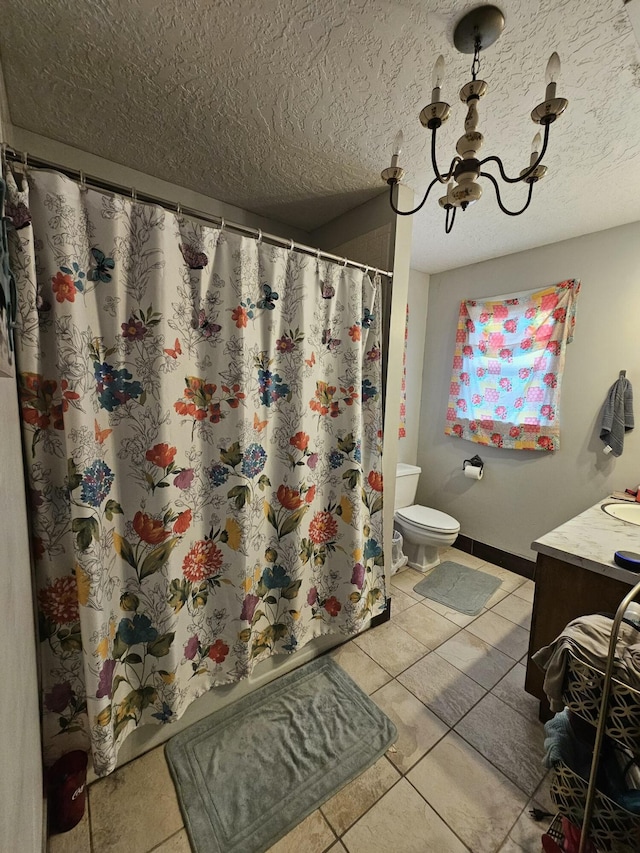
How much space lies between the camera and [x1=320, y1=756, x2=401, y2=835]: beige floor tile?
107cm

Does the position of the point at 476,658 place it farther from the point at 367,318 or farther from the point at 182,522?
the point at 367,318

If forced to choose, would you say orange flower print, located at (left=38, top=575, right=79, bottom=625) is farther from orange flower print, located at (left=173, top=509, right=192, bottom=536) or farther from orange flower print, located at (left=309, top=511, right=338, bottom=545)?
orange flower print, located at (left=309, top=511, right=338, bottom=545)

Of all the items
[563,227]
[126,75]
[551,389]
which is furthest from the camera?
[551,389]

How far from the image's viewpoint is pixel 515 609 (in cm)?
210

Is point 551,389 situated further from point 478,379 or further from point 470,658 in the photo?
point 470,658

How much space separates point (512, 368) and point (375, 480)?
1542 millimetres

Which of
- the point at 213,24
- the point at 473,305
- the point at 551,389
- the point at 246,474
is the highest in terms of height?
the point at 213,24

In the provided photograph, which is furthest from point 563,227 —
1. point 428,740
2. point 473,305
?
point 428,740

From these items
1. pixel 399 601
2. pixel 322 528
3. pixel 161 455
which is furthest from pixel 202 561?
pixel 399 601

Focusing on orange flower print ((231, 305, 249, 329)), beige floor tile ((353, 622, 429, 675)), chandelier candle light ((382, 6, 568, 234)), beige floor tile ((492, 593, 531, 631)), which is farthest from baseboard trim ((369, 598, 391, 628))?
chandelier candle light ((382, 6, 568, 234))

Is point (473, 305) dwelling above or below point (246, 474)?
above

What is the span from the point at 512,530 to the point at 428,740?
1.65 metres

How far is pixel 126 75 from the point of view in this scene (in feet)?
3.46

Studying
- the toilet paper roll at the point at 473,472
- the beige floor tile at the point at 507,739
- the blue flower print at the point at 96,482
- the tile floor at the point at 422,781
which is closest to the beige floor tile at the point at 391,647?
the tile floor at the point at 422,781
